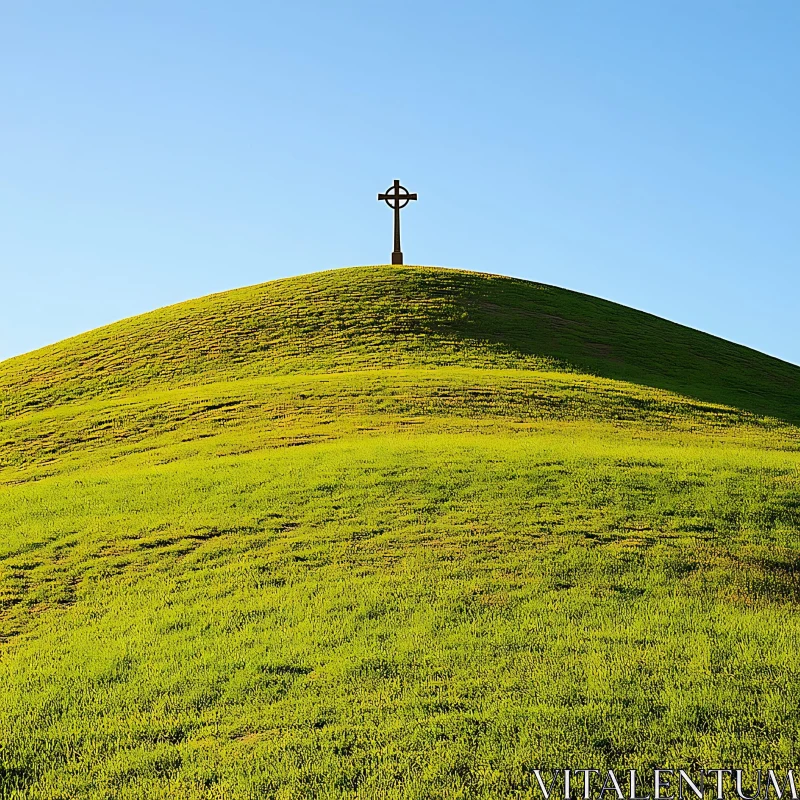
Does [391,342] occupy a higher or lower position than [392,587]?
higher

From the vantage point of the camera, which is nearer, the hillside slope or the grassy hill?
the grassy hill

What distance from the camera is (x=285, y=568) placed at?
545 inches

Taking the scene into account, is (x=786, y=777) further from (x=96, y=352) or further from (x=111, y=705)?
→ (x=96, y=352)

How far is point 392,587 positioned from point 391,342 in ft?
77.8

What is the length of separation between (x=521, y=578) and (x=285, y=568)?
3.58 metres

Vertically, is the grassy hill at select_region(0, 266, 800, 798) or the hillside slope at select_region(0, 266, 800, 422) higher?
the hillside slope at select_region(0, 266, 800, 422)

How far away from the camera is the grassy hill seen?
8.59 meters

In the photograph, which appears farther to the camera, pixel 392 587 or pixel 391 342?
pixel 391 342

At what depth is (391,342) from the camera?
118 feet

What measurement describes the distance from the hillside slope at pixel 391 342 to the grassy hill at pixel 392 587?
128 inches

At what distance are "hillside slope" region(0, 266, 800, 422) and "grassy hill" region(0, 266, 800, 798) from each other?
3.25 m

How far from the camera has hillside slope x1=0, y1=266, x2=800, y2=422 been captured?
3372cm

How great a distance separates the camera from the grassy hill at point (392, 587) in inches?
338

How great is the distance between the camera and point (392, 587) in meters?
12.7
